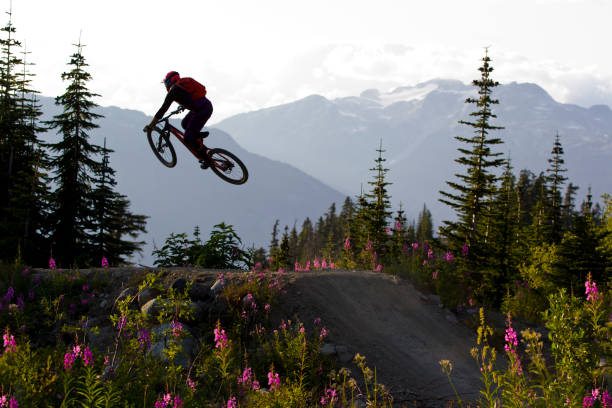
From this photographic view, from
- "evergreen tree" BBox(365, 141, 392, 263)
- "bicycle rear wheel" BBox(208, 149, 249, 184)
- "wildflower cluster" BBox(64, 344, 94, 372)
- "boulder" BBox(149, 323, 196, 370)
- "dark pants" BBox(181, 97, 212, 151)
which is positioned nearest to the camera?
"wildflower cluster" BBox(64, 344, 94, 372)

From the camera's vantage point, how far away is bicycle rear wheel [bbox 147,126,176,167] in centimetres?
1123

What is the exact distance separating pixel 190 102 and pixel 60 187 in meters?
18.2

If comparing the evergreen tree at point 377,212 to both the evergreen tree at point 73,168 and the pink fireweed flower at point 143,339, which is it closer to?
the evergreen tree at point 73,168

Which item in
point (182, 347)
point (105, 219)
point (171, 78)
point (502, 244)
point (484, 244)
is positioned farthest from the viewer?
point (105, 219)

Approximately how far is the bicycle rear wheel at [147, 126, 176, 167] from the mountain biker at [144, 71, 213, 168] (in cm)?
83

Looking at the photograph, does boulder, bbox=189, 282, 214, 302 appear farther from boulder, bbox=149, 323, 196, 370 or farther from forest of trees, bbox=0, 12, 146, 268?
forest of trees, bbox=0, 12, 146, 268

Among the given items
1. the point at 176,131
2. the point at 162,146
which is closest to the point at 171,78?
the point at 176,131

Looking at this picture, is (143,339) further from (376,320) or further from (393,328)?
(393,328)

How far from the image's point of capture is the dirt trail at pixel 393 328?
777 centimetres

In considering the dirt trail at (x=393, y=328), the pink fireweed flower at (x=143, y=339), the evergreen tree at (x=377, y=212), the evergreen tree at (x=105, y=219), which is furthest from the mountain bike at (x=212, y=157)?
the evergreen tree at (x=377, y=212)

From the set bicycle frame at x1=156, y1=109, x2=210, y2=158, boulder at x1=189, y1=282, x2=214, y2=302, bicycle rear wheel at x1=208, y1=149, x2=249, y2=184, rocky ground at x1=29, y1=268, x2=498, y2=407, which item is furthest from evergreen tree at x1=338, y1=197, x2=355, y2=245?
boulder at x1=189, y1=282, x2=214, y2=302

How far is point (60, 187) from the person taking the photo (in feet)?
79.3

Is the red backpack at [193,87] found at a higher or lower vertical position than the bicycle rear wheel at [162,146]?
higher

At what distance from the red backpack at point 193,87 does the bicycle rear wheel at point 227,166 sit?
146cm
